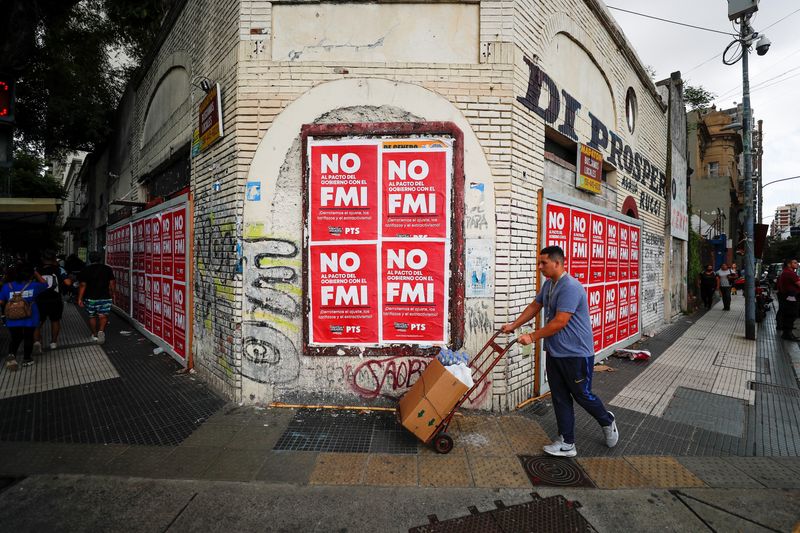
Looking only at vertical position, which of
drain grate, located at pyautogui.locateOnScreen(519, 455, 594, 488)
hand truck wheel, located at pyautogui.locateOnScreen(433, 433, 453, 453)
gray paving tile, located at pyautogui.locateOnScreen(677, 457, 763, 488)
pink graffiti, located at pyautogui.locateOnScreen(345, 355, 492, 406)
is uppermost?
pink graffiti, located at pyautogui.locateOnScreen(345, 355, 492, 406)

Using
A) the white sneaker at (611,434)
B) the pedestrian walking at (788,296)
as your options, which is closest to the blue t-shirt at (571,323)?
the white sneaker at (611,434)

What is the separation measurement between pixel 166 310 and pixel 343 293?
432 cm

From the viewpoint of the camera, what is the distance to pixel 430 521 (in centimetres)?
280

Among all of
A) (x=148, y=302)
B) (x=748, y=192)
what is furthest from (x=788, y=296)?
(x=148, y=302)

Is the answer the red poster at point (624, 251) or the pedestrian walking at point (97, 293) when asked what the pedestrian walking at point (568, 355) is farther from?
the pedestrian walking at point (97, 293)

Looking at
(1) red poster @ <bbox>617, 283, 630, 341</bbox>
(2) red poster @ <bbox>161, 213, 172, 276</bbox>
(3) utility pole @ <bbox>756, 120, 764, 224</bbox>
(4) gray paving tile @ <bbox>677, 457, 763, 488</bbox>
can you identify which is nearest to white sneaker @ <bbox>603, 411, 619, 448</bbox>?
(4) gray paving tile @ <bbox>677, 457, 763, 488</bbox>

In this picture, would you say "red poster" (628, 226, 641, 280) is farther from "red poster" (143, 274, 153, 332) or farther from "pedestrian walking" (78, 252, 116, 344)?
"pedestrian walking" (78, 252, 116, 344)

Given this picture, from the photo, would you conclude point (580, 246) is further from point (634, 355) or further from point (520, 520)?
point (520, 520)

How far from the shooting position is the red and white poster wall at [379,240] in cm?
466

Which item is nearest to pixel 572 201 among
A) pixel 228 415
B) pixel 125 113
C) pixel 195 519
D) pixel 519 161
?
pixel 519 161

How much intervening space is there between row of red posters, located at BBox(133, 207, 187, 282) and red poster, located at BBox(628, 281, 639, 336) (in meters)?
8.70

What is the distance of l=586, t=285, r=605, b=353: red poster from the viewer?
6.81m

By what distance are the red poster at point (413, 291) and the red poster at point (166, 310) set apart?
4.45 meters

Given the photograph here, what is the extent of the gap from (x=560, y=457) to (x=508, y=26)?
481cm
